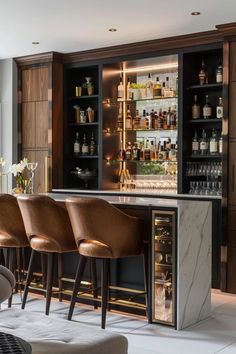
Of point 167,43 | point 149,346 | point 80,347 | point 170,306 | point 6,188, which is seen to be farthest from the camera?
point 6,188

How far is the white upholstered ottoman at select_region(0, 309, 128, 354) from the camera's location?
2.12 m

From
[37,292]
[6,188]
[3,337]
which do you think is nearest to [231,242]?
[37,292]

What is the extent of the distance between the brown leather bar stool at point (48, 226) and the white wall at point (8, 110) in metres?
3.09

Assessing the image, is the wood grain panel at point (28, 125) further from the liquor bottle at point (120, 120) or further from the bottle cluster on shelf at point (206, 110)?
the bottle cluster on shelf at point (206, 110)

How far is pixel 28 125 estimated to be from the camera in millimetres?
7504

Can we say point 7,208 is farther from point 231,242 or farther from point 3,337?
point 3,337

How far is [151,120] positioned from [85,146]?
1001 millimetres

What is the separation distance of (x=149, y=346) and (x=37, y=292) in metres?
1.86

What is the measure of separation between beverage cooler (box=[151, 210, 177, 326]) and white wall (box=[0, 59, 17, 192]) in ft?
12.2

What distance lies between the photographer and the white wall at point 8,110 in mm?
7559

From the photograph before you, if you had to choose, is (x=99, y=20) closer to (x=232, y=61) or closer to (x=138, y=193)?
(x=232, y=61)

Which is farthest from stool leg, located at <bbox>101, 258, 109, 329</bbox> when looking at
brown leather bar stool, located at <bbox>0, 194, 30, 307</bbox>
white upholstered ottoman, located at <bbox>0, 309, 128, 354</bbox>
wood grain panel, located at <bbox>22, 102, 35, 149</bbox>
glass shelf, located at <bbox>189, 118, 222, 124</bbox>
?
wood grain panel, located at <bbox>22, 102, 35, 149</bbox>

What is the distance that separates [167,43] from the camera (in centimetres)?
624

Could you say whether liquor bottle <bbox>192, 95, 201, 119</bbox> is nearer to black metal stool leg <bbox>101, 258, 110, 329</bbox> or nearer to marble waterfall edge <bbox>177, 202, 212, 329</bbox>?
marble waterfall edge <bbox>177, 202, 212, 329</bbox>
